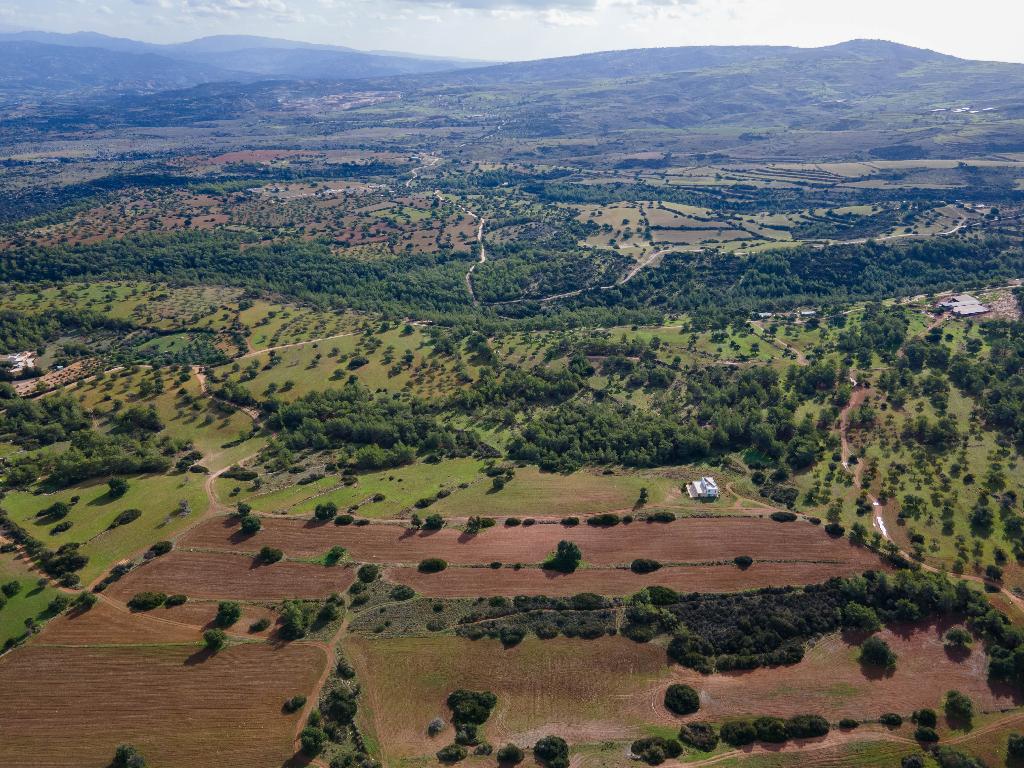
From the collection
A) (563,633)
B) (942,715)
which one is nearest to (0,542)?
(563,633)

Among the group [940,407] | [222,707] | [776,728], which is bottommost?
[222,707]

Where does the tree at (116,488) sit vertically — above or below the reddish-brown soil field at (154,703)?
above

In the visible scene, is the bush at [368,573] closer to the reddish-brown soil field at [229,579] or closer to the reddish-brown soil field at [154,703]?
the reddish-brown soil field at [229,579]

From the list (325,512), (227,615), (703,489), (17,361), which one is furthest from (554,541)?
(17,361)

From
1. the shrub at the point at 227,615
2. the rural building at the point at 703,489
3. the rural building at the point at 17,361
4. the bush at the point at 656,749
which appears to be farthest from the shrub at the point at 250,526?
the rural building at the point at 17,361

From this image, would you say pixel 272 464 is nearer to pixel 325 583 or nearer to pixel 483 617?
pixel 325 583
